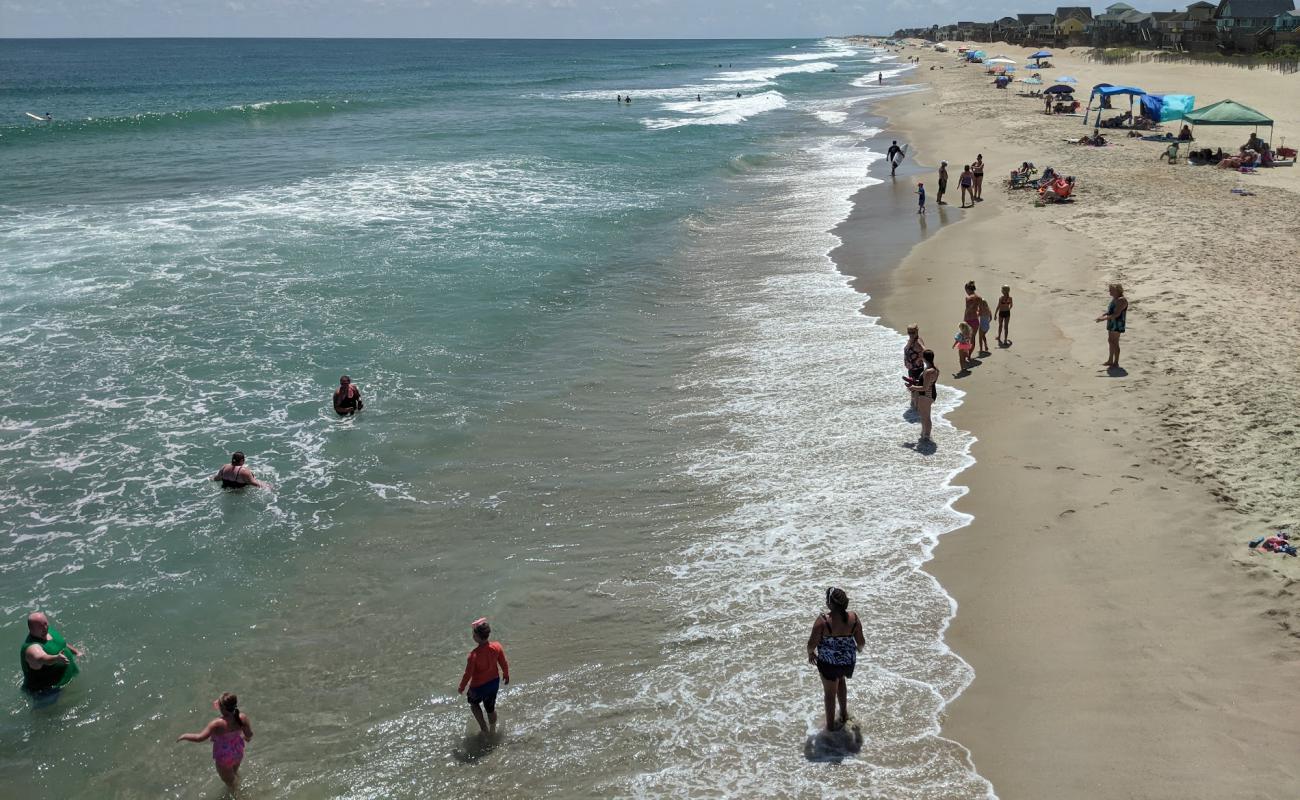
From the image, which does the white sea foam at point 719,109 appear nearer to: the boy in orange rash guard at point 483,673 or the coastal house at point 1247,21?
the coastal house at point 1247,21

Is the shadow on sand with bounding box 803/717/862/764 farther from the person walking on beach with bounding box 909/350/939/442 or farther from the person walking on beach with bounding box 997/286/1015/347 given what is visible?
the person walking on beach with bounding box 997/286/1015/347

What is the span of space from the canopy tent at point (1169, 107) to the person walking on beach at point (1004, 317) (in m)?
20.9

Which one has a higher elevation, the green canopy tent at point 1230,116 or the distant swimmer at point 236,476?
the green canopy tent at point 1230,116

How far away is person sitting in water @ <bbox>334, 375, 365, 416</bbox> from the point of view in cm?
1356

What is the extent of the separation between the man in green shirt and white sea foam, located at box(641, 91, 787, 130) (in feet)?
154

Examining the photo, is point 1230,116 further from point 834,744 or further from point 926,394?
point 834,744

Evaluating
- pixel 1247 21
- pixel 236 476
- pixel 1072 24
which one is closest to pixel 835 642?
pixel 236 476

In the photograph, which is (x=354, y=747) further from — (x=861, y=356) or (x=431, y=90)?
(x=431, y=90)

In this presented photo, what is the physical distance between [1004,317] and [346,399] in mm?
10711

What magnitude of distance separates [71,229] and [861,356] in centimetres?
2316

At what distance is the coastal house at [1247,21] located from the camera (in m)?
62.8

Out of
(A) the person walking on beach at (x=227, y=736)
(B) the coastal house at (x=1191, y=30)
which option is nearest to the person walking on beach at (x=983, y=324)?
(A) the person walking on beach at (x=227, y=736)

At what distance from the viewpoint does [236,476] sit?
458 inches

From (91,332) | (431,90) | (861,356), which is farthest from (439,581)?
(431,90)
